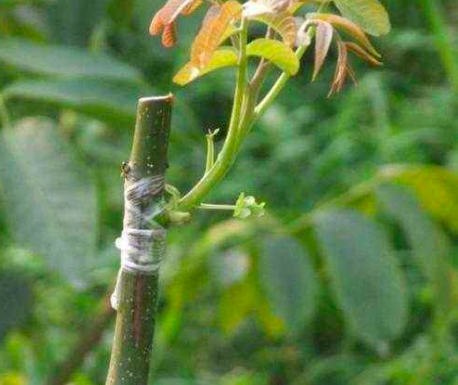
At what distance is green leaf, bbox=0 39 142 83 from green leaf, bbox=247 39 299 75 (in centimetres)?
96

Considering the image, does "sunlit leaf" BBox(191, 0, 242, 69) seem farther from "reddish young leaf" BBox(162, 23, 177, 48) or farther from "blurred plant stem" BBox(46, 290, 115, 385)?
"blurred plant stem" BBox(46, 290, 115, 385)

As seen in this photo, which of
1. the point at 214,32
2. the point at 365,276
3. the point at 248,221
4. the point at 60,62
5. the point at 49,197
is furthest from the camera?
the point at 248,221

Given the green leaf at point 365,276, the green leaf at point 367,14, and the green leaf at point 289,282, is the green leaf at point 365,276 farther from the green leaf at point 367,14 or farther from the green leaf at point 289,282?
the green leaf at point 367,14

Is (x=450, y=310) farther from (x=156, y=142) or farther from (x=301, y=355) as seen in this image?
(x=156, y=142)

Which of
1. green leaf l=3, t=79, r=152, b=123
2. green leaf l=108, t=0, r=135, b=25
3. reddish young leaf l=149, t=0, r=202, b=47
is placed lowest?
green leaf l=3, t=79, r=152, b=123

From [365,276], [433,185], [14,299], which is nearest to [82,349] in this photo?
[14,299]

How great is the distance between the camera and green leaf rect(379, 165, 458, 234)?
6.02ft

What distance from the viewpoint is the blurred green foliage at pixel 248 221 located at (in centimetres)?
150

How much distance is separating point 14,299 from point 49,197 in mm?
341

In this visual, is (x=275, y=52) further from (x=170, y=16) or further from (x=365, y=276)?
(x=365, y=276)

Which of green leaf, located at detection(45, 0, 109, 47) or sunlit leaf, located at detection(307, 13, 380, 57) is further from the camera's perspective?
green leaf, located at detection(45, 0, 109, 47)

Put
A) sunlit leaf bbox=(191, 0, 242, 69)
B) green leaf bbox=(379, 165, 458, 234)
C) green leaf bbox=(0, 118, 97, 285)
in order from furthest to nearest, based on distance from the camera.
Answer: green leaf bbox=(379, 165, 458, 234) → green leaf bbox=(0, 118, 97, 285) → sunlit leaf bbox=(191, 0, 242, 69)

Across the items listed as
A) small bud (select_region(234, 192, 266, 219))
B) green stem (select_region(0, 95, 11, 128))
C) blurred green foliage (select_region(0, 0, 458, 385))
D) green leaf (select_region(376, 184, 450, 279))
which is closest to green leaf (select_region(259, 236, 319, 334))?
blurred green foliage (select_region(0, 0, 458, 385))

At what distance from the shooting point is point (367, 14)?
0.66 metres
